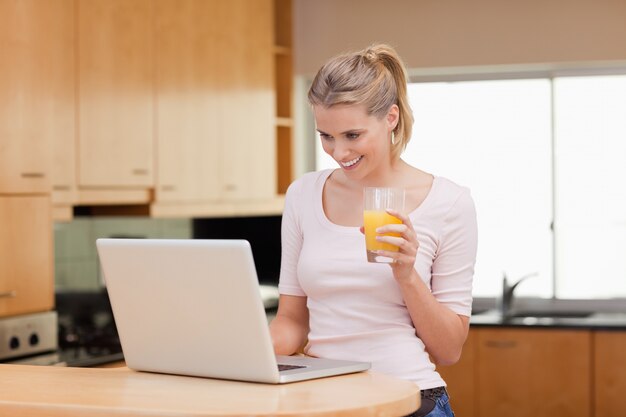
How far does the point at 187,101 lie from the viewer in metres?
4.73

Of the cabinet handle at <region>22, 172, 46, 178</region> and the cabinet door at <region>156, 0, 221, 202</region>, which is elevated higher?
the cabinet door at <region>156, 0, 221, 202</region>

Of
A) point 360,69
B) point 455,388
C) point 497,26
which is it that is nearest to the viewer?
point 360,69

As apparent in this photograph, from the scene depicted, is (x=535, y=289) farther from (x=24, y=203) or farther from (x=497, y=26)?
(x=24, y=203)

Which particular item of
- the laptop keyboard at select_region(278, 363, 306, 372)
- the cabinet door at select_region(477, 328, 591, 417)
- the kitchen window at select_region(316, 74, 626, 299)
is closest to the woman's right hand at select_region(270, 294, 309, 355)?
the laptop keyboard at select_region(278, 363, 306, 372)

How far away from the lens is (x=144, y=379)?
6.57 ft

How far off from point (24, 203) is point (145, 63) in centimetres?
98

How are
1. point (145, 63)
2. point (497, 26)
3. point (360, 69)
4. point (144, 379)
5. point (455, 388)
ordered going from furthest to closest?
1. point (497, 26)
2. point (455, 388)
3. point (145, 63)
4. point (360, 69)
5. point (144, 379)

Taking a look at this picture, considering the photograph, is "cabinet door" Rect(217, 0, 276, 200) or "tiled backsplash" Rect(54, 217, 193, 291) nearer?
"tiled backsplash" Rect(54, 217, 193, 291)

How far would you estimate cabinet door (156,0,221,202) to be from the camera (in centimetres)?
457

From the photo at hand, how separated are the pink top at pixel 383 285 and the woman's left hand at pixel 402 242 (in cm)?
13

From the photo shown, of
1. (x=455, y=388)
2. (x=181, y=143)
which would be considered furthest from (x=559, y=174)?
(x=181, y=143)

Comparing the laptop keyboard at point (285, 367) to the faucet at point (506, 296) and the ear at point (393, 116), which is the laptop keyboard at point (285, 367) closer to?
the ear at point (393, 116)

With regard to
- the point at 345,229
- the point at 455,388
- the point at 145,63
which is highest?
the point at 145,63

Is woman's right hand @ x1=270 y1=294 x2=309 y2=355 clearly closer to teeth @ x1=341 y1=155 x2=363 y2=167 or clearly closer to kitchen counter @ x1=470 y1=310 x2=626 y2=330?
teeth @ x1=341 y1=155 x2=363 y2=167
